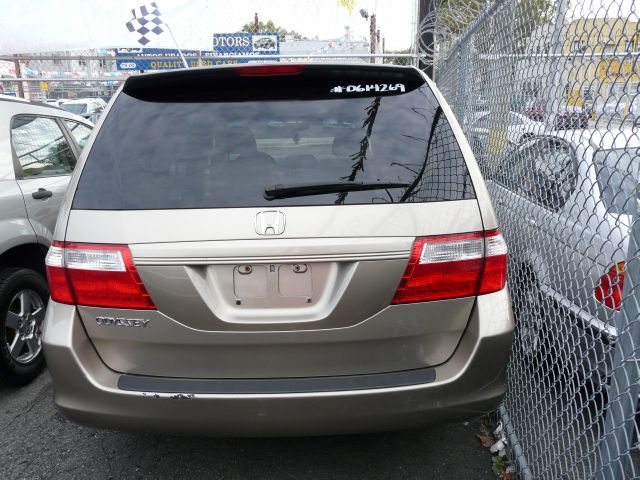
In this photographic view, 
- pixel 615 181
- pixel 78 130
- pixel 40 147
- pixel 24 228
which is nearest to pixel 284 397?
pixel 615 181

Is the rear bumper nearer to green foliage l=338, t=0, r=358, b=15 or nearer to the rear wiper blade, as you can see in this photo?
the rear wiper blade

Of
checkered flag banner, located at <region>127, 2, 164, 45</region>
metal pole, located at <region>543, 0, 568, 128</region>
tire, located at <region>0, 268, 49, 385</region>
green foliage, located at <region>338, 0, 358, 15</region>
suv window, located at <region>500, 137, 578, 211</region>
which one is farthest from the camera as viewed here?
green foliage, located at <region>338, 0, 358, 15</region>

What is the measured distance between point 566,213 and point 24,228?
3.41m

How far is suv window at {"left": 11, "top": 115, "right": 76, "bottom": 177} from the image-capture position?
3.53 meters

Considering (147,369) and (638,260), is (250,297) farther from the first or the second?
(638,260)

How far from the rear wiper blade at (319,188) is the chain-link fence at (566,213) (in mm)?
795

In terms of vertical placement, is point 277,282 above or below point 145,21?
below

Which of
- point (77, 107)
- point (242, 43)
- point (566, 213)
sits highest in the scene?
point (242, 43)

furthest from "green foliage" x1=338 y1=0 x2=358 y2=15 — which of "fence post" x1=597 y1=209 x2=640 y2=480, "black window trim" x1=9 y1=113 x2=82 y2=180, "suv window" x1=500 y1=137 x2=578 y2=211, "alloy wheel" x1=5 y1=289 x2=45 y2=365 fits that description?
"fence post" x1=597 y1=209 x2=640 y2=480

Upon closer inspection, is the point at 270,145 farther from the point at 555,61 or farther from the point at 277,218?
the point at 555,61

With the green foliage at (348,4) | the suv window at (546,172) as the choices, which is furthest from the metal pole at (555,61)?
the green foliage at (348,4)

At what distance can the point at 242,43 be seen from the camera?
34.7 ft

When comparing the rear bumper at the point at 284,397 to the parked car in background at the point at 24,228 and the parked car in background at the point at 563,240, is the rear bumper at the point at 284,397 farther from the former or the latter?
the parked car in background at the point at 24,228

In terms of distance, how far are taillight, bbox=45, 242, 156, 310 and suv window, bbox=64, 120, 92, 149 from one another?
2.91m
